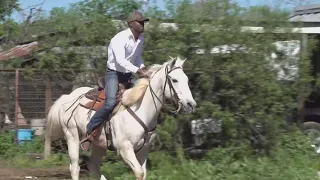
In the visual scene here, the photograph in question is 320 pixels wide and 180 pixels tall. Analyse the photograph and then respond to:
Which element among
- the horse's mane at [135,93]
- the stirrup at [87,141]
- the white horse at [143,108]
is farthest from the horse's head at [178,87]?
the stirrup at [87,141]

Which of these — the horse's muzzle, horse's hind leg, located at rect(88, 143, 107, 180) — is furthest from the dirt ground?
the horse's muzzle

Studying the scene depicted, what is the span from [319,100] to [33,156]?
266 inches

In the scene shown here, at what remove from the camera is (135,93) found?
356 inches

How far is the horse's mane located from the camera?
903cm

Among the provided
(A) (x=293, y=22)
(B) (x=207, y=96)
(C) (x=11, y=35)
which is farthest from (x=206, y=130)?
(C) (x=11, y=35)

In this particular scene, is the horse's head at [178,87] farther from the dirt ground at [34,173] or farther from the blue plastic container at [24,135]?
the blue plastic container at [24,135]

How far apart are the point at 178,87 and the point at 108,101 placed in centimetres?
109

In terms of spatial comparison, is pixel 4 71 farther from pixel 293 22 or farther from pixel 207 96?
pixel 293 22

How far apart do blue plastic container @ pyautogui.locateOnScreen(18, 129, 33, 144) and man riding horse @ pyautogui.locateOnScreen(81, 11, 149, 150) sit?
542 centimetres

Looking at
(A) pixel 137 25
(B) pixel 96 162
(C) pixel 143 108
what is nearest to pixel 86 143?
(B) pixel 96 162

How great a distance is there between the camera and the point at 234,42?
38.2 ft

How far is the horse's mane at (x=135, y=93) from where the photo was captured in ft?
29.6

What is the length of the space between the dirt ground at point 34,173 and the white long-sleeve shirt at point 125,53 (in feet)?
10.9

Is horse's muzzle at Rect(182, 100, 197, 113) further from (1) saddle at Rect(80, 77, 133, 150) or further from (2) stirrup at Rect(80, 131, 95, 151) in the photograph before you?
(2) stirrup at Rect(80, 131, 95, 151)
